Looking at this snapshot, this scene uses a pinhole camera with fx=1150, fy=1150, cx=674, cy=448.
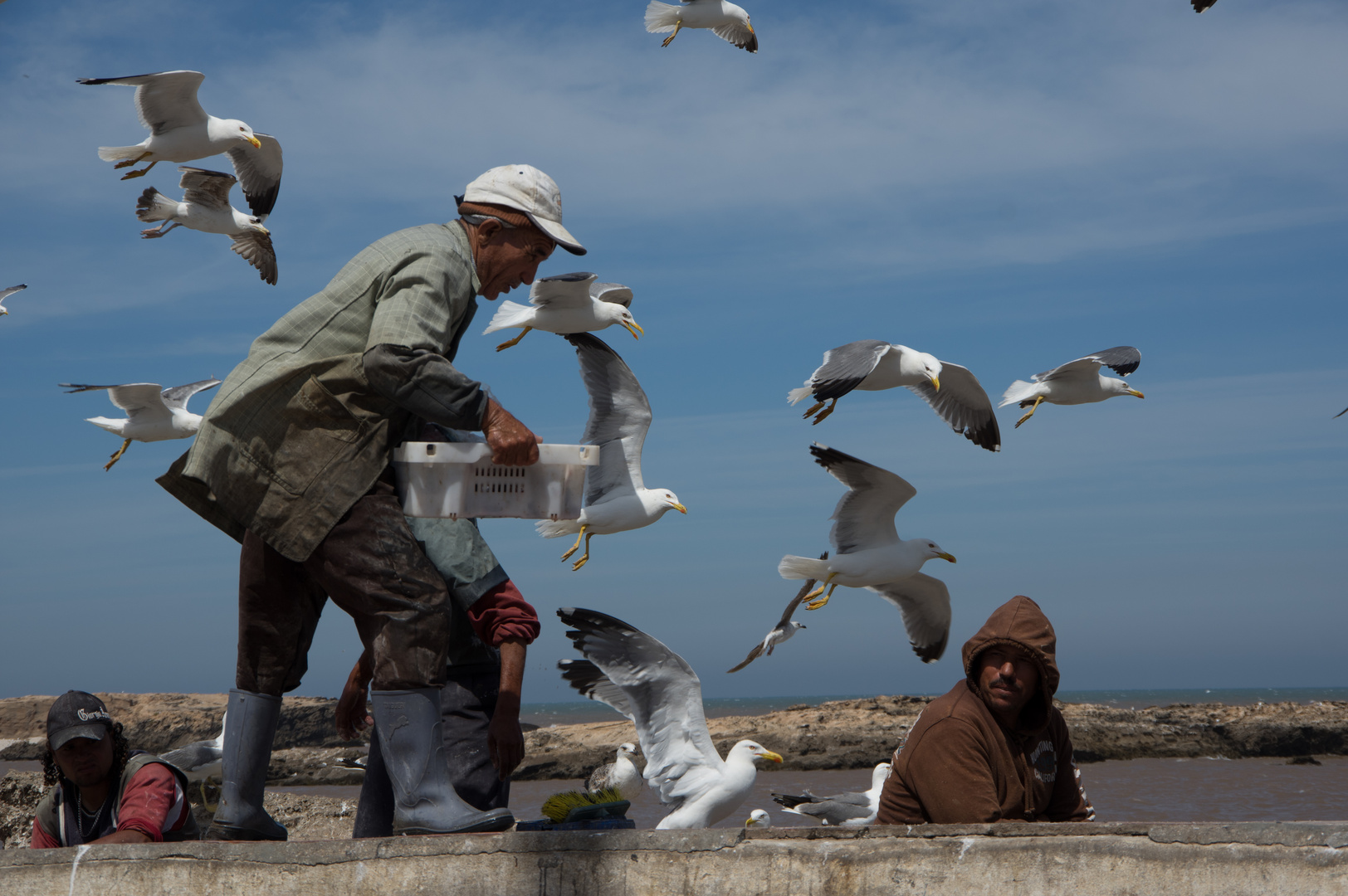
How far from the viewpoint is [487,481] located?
113 inches

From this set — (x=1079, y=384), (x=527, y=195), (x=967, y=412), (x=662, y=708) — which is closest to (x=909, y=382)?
(x=967, y=412)

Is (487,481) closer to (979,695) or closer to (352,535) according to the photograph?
(352,535)

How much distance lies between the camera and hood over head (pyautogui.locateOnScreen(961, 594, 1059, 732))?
9.84ft

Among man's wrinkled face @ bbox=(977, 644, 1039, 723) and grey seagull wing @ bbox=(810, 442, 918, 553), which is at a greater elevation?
grey seagull wing @ bbox=(810, 442, 918, 553)

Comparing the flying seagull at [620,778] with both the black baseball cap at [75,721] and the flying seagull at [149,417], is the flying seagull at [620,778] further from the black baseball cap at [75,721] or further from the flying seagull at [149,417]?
the black baseball cap at [75,721]

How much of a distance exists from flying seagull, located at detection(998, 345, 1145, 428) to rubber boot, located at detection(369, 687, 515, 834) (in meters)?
7.16

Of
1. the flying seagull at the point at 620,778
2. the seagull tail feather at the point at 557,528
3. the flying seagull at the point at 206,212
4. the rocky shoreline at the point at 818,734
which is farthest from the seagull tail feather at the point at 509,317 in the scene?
the rocky shoreline at the point at 818,734

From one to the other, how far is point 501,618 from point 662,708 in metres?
3.84

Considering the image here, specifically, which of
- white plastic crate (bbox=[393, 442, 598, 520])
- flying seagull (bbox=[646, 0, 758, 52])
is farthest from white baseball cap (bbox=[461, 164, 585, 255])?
flying seagull (bbox=[646, 0, 758, 52])

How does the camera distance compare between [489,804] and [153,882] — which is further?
[489,804]

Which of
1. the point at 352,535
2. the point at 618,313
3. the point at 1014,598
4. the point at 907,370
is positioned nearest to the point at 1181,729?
the point at 907,370

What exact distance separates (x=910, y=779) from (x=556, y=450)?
1.26 meters

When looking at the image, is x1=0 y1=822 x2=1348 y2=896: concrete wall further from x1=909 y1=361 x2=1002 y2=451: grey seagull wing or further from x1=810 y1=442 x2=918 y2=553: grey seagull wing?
x1=909 y1=361 x2=1002 y2=451: grey seagull wing

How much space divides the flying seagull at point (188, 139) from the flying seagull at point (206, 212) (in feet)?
0.97
